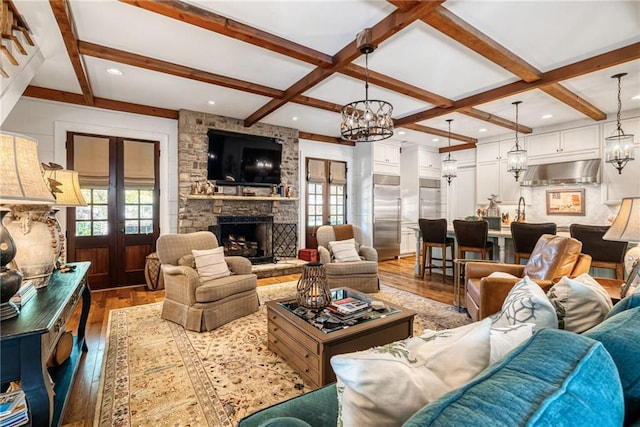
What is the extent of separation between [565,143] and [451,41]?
449 centimetres

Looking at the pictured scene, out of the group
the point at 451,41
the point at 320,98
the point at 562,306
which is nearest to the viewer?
the point at 562,306

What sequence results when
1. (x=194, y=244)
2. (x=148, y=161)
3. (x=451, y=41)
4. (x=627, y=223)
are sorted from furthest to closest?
(x=148, y=161) → (x=194, y=244) → (x=451, y=41) → (x=627, y=223)

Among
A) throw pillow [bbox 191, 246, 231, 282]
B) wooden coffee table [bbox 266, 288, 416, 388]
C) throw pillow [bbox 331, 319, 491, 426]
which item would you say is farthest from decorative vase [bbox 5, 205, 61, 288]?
throw pillow [bbox 331, 319, 491, 426]

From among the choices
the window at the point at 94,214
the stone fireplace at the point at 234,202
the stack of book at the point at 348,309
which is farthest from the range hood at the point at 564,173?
the window at the point at 94,214

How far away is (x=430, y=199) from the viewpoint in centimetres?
779

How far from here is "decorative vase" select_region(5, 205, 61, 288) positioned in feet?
5.62

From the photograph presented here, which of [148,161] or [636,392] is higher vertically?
[148,161]

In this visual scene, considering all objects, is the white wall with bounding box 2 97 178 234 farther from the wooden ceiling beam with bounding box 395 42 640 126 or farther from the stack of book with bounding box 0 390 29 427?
the wooden ceiling beam with bounding box 395 42 640 126

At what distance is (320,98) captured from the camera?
4414 mm

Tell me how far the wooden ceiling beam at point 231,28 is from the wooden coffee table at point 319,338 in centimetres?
237

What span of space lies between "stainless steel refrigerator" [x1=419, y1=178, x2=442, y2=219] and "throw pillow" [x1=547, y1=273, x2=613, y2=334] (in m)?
6.55

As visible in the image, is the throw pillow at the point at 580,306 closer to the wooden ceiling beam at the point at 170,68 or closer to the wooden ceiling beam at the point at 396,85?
the wooden ceiling beam at the point at 396,85

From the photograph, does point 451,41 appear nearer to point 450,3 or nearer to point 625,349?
point 450,3

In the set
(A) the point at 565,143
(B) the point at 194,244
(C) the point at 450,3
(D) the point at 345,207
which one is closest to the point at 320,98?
(C) the point at 450,3
